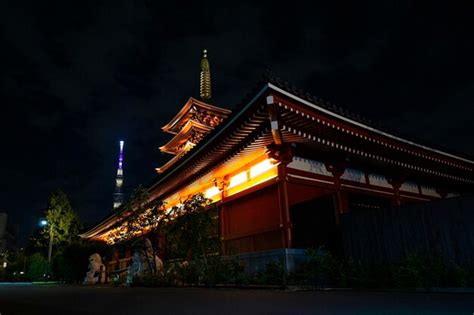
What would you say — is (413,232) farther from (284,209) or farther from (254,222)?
(254,222)

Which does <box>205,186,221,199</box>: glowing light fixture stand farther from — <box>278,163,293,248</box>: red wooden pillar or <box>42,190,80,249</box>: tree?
<box>42,190,80,249</box>: tree

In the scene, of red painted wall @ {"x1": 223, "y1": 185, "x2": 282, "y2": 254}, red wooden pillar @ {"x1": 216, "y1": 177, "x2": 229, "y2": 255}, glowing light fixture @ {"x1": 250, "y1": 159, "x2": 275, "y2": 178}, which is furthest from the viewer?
red wooden pillar @ {"x1": 216, "y1": 177, "x2": 229, "y2": 255}

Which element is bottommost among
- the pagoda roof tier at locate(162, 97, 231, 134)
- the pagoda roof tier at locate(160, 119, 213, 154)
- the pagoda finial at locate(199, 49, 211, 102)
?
the pagoda roof tier at locate(160, 119, 213, 154)

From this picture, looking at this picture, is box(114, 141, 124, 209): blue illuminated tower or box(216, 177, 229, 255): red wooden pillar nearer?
box(216, 177, 229, 255): red wooden pillar

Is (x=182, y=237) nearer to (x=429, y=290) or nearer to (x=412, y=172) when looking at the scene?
(x=429, y=290)

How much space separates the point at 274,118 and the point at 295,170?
8.09ft

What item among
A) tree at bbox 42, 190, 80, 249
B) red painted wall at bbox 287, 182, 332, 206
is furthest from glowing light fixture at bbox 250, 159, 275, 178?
tree at bbox 42, 190, 80, 249

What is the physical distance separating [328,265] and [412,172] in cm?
787

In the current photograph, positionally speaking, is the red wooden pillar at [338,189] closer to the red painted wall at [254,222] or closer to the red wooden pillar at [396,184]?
the red painted wall at [254,222]

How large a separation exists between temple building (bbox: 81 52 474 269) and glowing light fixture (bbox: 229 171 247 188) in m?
0.04

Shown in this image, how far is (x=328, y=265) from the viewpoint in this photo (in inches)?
327

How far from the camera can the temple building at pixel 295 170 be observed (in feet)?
31.1

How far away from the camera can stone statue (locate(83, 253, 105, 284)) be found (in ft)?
73.3

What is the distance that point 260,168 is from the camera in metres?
11.6
